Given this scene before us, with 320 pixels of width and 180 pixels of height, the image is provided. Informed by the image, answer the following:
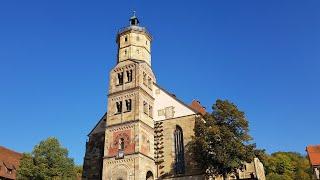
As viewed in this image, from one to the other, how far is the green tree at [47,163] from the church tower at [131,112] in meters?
5.47

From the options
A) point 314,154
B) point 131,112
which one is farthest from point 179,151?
point 314,154

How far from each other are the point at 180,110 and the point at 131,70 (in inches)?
296

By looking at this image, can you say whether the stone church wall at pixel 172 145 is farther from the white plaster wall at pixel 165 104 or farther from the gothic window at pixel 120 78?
the gothic window at pixel 120 78

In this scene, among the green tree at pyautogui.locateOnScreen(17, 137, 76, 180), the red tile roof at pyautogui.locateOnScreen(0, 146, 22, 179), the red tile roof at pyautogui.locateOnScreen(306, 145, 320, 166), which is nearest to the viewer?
the green tree at pyautogui.locateOnScreen(17, 137, 76, 180)

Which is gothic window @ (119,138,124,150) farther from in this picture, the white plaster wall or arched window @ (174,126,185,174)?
arched window @ (174,126,185,174)

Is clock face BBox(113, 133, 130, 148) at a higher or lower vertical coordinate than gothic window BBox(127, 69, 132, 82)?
lower

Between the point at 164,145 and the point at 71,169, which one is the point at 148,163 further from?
the point at 71,169

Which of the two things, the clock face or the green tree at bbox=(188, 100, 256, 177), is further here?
the clock face

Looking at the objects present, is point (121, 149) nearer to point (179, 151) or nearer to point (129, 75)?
point (179, 151)

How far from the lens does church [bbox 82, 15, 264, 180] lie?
3691 cm

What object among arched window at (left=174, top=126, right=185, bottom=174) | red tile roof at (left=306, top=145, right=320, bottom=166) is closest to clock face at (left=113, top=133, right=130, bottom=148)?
arched window at (left=174, top=126, right=185, bottom=174)

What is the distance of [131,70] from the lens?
41469 mm

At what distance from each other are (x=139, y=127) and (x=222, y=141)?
9.31 meters

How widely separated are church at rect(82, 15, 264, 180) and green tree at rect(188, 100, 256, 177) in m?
3.39
